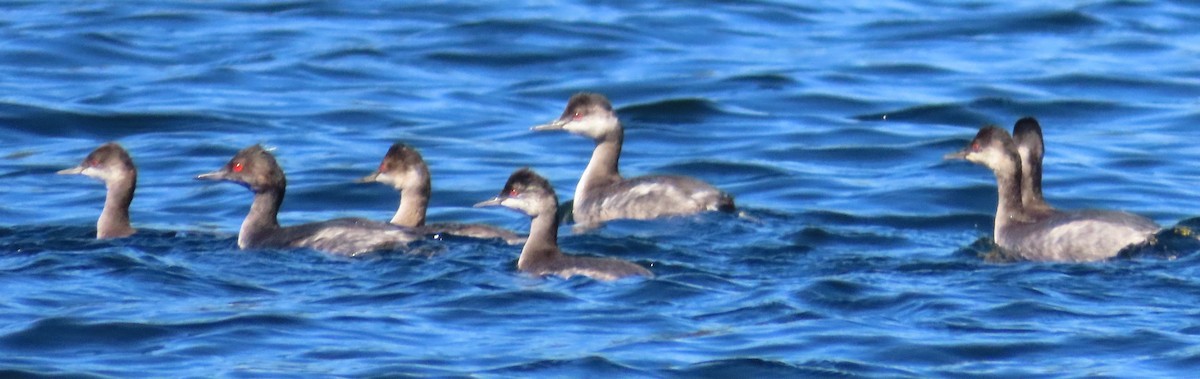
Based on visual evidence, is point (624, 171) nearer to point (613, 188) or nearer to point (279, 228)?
point (613, 188)

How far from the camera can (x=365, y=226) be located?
12992 millimetres

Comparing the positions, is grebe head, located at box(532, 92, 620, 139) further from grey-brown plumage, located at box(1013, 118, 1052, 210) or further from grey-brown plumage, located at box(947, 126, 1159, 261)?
grey-brown plumage, located at box(1013, 118, 1052, 210)

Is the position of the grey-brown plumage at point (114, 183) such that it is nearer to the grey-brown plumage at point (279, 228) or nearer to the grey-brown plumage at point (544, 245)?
the grey-brown plumage at point (279, 228)

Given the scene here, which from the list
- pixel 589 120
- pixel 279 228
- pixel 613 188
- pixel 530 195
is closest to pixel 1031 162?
pixel 613 188

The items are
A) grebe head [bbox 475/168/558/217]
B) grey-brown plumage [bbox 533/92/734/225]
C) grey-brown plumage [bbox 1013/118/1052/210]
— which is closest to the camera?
grebe head [bbox 475/168/558/217]

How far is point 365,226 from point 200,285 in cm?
138

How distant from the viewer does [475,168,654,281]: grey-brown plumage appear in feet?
39.2

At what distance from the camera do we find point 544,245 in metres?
12.5

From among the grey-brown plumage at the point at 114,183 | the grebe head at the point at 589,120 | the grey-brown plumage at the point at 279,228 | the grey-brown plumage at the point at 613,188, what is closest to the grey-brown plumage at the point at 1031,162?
the grey-brown plumage at the point at 613,188

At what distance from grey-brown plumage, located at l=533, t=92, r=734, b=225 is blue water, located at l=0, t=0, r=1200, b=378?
8.3 inches

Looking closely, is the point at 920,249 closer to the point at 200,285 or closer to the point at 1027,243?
the point at 1027,243

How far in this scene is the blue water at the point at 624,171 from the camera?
1059 cm

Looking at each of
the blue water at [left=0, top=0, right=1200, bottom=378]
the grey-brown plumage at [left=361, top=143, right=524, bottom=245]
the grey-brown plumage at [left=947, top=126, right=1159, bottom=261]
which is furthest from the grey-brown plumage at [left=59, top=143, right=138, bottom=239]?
the grey-brown plumage at [left=947, top=126, right=1159, bottom=261]

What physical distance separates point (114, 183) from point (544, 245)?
320 cm
